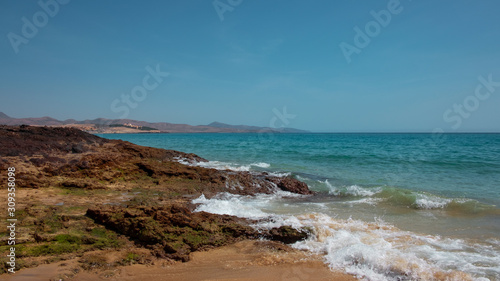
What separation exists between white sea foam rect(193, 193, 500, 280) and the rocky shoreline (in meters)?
0.51

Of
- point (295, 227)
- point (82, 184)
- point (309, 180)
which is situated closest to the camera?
point (295, 227)

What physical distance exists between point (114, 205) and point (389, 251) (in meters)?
6.14

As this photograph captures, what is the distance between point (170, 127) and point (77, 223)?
196107mm

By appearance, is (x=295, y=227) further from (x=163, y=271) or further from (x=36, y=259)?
A: (x=36, y=259)

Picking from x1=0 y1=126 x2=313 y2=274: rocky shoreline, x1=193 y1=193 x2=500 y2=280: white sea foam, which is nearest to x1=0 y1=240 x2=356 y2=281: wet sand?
x1=0 y1=126 x2=313 y2=274: rocky shoreline

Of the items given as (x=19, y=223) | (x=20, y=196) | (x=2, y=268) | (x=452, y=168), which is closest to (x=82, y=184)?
(x=20, y=196)

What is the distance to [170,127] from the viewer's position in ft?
639

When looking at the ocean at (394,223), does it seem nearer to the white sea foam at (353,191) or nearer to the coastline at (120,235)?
the white sea foam at (353,191)

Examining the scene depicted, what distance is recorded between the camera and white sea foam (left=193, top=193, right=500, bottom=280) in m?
4.62

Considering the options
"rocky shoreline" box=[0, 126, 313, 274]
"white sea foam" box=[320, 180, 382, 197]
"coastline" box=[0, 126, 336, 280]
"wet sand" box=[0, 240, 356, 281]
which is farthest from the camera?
"white sea foam" box=[320, 180, 382, 197]

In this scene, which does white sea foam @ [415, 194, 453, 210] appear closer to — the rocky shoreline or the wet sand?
the rocky shoreline

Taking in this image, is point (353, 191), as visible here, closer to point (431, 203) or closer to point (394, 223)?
point (431, 203)

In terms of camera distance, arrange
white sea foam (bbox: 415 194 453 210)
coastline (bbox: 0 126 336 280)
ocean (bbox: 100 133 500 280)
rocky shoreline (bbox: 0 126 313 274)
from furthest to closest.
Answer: white sea foam (bbox: 415 194 453 210)
rocky shoreline (bbox: 0 126 313 274)
ocean (bbox: 100 133 500 280)
coastline (bbox: 0 126 336 280)

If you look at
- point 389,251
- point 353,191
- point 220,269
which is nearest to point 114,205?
point 220,269
